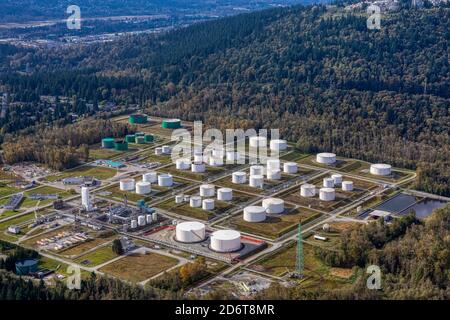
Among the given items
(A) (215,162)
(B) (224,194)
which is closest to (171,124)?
(A) (215,162)

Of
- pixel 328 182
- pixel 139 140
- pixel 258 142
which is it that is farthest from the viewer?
pixel 139 140

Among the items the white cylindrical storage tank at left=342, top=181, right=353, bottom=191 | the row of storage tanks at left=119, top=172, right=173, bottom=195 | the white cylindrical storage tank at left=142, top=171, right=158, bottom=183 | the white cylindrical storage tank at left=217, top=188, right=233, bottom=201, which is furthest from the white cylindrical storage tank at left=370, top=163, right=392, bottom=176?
the white cylindrical storage tank at left=142, top=171, right=158, bottom=183

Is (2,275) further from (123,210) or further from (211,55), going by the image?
(211,55)

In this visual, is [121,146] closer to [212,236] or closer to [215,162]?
[215,162]

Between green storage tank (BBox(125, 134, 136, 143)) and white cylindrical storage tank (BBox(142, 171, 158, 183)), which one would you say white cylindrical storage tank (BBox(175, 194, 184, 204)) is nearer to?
white cylindrical storage tank (BBox(142, 171, 158, 183))

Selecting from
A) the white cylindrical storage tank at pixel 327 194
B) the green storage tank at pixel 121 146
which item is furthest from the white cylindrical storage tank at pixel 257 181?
the green storage tank at pixel 121 146

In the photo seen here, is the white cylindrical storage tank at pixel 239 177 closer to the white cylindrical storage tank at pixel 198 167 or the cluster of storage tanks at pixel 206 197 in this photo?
the cluster of storage tanks at pixel 206 197
